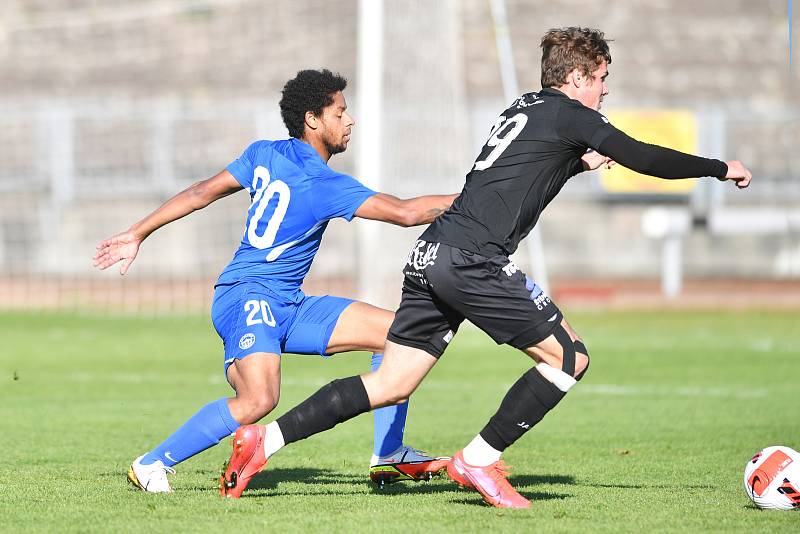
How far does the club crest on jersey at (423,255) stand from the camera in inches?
232

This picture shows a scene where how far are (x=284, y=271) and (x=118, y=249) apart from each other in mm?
834

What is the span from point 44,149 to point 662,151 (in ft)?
66.7

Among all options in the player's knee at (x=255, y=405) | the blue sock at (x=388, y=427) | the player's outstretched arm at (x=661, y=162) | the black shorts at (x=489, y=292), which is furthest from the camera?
the blue sock at (x=388, y=427)

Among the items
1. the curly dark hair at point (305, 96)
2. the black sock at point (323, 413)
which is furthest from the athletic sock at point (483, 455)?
the curly dark hair at point (305, 96)

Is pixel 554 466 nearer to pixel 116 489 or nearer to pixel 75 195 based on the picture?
pixel 116 489

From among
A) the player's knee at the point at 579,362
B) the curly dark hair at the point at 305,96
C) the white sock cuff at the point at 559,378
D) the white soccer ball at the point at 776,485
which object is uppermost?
the curly dark hair at the point at 305,96

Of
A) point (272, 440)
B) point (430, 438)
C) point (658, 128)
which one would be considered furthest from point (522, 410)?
point (658, 128)

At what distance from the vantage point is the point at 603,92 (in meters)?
6.04

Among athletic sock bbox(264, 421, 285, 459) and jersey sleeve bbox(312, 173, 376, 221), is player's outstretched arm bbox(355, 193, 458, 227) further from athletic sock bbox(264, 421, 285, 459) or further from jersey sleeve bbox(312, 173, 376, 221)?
athletic sock bbox(264, 421, 285, 459)

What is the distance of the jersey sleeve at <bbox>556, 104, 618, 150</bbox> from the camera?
5699mm

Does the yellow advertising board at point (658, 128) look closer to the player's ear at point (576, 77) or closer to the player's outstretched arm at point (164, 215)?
the player's outstretched arm at point (164, 215)

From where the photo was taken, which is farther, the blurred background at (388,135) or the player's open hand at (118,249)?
the blurred background at (388,135)

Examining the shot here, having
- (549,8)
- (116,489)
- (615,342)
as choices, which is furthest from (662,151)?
(549,8)

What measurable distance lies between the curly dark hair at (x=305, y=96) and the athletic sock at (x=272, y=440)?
62.3 inches
